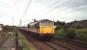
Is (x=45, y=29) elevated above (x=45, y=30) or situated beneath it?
elevated above

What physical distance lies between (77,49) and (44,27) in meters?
11.0

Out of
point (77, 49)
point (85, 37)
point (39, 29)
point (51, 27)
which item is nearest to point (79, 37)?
point (85, 37)

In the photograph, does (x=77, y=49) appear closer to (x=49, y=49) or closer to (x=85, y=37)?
(x=49, y=49)

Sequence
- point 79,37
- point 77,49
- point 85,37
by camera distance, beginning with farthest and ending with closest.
A: point 79,37 → point 85,37 → point 77,49

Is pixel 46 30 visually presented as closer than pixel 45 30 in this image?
No

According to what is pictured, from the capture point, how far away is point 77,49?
18938 millimetres

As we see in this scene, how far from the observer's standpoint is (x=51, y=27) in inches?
1168

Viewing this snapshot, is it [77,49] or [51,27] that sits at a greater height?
[51,27]

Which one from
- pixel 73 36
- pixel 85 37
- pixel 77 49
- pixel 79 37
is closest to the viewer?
pixel 77 49

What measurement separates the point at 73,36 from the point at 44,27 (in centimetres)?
638

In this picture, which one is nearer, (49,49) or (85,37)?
(49,49)

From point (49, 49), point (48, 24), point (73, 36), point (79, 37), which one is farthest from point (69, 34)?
point (49, 49)

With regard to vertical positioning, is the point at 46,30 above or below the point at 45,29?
below

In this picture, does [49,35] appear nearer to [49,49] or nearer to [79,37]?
[79,37]
